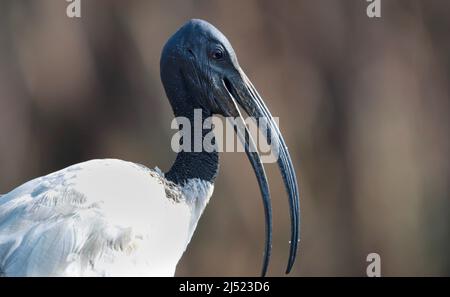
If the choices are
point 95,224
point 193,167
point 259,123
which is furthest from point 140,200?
point 259,123

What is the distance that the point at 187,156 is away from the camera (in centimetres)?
428

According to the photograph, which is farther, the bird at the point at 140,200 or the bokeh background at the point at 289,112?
the bokeh background at the point at 289,112

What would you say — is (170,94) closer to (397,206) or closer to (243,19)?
(243,19)

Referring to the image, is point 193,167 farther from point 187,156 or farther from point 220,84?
point 220,84

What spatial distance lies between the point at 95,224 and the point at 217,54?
2.83 ft

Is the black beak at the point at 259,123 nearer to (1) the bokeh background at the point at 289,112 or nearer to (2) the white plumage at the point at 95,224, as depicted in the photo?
(2) the white plumage at the point at 95,224

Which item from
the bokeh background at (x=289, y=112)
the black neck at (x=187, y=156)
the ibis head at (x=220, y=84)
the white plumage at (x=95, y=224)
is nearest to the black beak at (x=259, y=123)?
the ibis head at (x=220, y=84)

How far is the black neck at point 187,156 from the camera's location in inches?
168

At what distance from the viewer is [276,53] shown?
26.5 ft

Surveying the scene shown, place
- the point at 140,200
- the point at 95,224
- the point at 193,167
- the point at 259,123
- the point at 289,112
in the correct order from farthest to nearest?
1. the point at 289,112
2. the point at 193,167
3. the point at 259,123
4. the point at 140,200
5. the point at 95,224

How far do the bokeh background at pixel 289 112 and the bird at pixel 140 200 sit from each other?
3.35m

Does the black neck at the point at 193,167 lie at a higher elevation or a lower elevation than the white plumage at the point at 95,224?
higher

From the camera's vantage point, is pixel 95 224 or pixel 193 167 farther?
pixel 193 167

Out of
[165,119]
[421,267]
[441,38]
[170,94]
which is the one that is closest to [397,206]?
[421,267]
